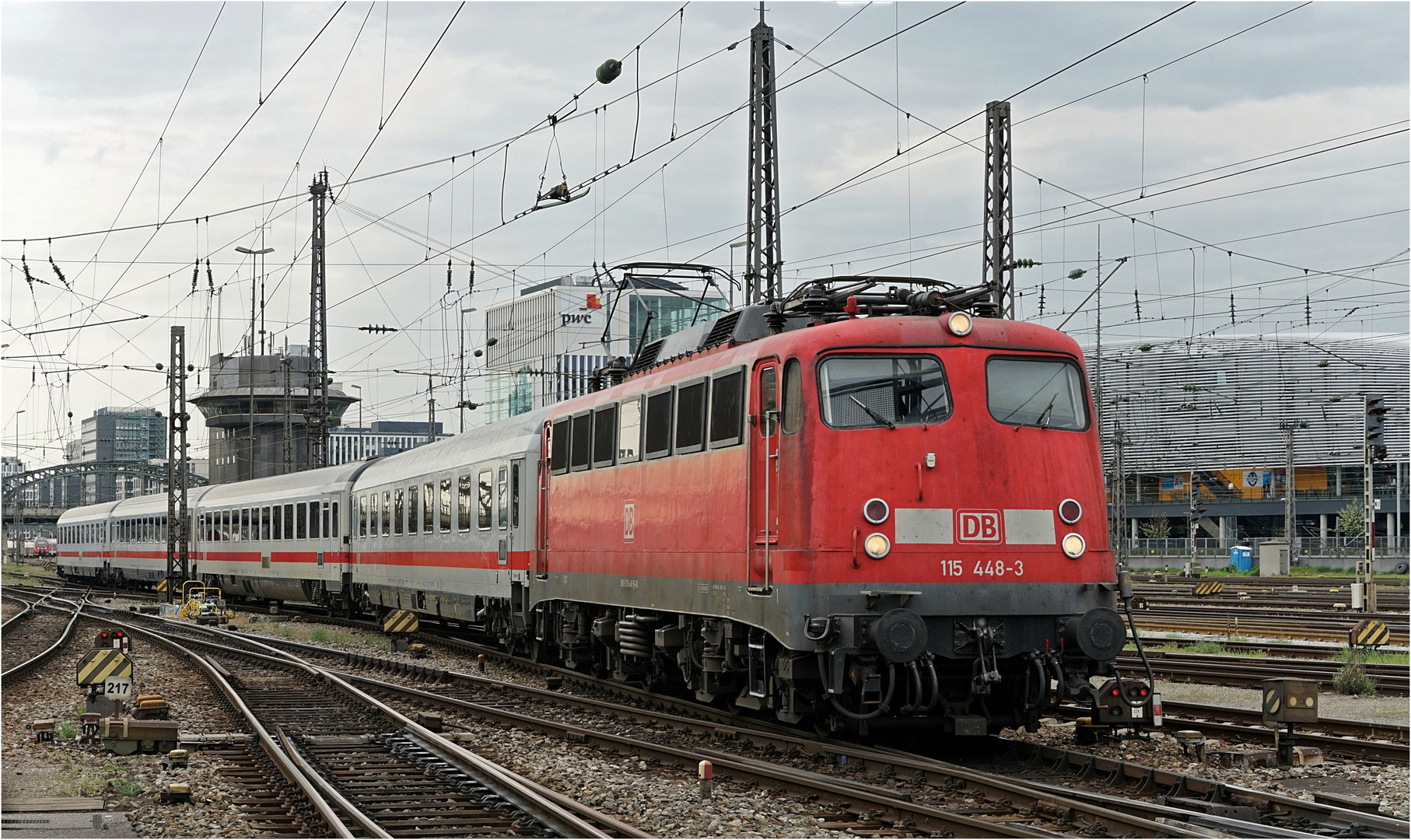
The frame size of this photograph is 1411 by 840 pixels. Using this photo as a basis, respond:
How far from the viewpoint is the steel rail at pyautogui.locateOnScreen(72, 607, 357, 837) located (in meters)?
10.5

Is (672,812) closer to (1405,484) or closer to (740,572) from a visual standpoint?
(740,572)

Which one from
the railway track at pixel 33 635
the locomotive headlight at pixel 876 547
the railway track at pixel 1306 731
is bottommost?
the railway track at pixel 33 635

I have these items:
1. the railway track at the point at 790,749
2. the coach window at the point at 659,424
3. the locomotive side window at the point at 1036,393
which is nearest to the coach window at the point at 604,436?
the coach window at the point at 659,424

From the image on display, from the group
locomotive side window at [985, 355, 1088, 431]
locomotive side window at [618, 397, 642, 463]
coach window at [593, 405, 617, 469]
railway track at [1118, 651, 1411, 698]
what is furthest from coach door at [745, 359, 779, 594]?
railway track at [1118, 651, 1411, 698]

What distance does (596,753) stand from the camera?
13945mm

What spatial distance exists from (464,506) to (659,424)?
1107cm

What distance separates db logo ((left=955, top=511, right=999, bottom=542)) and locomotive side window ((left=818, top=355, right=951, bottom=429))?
88 cm

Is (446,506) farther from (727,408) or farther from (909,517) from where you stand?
(909,517)

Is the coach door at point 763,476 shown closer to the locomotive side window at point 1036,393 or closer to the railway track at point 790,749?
the railway track at point 790,749

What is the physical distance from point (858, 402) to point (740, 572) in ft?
7.01

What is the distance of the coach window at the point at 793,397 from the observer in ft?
41.5

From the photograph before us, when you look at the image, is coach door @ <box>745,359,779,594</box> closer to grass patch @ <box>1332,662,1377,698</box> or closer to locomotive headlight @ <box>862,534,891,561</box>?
locomotive headlight @ <box>862,534,891,561</box>

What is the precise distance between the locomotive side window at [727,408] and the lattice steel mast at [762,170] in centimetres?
935

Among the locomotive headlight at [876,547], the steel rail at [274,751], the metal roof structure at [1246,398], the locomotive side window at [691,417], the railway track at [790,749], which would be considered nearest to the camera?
the railway track at [790,749]
